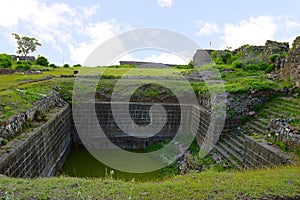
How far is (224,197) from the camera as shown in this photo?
3137 mm

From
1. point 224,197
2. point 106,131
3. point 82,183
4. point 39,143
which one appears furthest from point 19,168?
point 106,131

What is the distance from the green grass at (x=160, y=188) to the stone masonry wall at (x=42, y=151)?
118 cm

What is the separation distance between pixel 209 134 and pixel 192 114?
6.55 ft

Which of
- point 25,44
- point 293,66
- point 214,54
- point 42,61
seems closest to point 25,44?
point 25,44

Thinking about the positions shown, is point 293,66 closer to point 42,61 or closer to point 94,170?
point 94,170

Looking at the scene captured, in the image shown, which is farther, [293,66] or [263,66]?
[263,66]

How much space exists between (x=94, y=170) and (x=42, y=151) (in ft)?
7.14

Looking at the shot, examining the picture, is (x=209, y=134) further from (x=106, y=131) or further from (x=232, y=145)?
(x=106, y=131)

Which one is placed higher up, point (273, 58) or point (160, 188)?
point (273, 58)

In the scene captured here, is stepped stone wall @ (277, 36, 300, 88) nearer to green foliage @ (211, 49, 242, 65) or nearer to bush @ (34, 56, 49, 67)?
green foliage @ (211, 49, 242, 65)

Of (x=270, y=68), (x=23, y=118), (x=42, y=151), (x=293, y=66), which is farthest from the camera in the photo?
(x=270, y=68)

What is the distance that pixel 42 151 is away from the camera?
20.2 feet

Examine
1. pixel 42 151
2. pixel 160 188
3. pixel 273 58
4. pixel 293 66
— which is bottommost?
pixel 42 151

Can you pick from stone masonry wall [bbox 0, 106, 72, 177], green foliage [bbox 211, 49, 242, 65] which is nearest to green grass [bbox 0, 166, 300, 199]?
stone masonry wall [bbox 0, 106, 72, 177]
